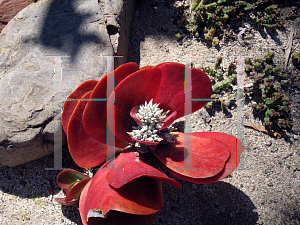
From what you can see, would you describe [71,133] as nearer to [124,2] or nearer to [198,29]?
[124,2]

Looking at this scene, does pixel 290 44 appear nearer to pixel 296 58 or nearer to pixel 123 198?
pixel 296 58

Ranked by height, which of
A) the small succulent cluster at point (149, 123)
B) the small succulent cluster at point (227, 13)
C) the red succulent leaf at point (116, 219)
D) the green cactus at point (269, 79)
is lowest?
the red succulent leaf at point (116, 219)

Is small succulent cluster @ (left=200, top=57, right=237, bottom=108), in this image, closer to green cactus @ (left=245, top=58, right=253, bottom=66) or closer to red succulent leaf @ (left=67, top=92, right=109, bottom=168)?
green cactus @ (left=245, top=58, right=253, bottom=66)

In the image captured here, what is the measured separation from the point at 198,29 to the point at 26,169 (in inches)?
99.9

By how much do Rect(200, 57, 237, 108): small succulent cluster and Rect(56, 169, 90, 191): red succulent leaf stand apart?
1488 millimetres

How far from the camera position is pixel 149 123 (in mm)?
1574

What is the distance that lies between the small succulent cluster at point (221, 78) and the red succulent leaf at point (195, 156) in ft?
2.77

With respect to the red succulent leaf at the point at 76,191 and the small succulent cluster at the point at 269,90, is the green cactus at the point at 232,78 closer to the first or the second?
the small succulent cluster at the point at 269,90

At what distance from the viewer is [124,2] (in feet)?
8.38

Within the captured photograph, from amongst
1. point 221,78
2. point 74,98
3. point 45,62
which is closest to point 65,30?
point 45,62

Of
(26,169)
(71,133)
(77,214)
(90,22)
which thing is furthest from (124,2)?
(77,214)

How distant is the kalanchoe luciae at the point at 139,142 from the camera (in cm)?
144

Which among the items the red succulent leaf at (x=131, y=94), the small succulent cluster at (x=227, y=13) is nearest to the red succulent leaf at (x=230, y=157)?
the red succulent leaf at (x=131, y=94)

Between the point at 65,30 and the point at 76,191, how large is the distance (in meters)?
1.58
